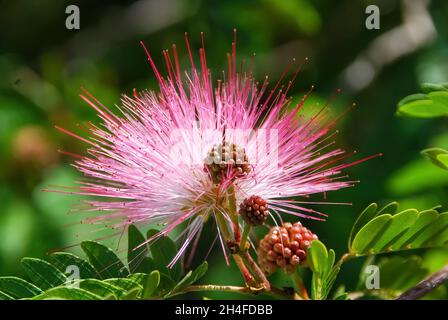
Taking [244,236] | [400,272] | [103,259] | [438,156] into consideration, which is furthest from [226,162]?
[400,272]

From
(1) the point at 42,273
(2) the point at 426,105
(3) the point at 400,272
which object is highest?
(2) the point at 426,105

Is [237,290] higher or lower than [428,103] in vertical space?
lower

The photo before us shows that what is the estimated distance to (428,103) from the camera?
6.95ft

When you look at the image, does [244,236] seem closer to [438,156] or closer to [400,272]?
[438,156]

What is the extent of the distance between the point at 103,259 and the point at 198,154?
413 mm

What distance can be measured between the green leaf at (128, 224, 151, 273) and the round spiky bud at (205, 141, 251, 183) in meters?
0.29

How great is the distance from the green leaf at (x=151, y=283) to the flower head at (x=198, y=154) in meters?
0.19

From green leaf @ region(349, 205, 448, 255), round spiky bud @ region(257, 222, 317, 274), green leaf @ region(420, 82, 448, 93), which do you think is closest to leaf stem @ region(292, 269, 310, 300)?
round spiky bud @ region(257, 222, 317, 274)

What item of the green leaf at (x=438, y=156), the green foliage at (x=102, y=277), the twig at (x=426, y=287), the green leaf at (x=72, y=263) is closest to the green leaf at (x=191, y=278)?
the green foliage at (x=102, y=277)

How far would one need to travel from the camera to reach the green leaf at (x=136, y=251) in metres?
2.10
